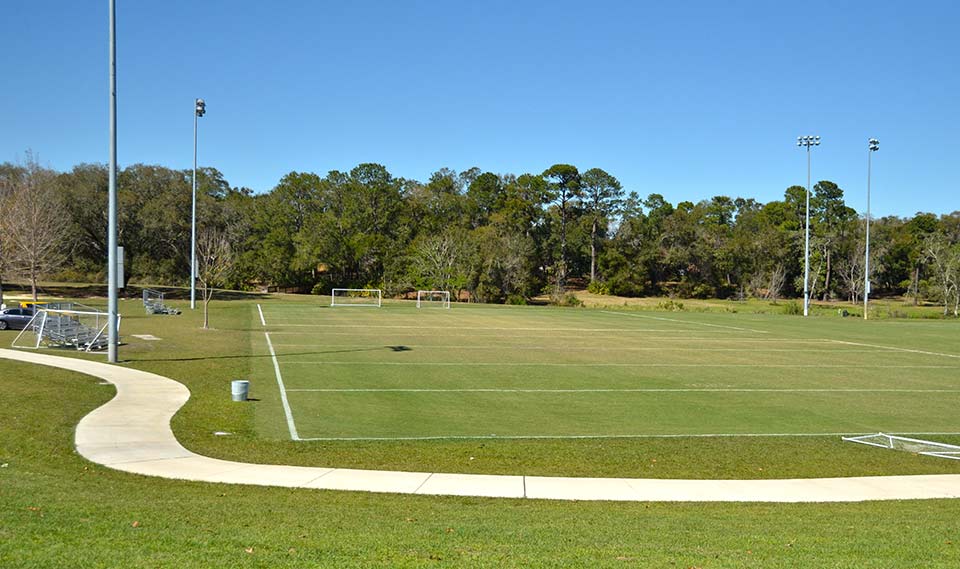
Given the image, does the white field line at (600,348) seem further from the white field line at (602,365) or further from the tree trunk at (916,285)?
the tree trunk at (916,285)

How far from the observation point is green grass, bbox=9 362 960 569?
21.8ft

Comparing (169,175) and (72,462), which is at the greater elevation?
(169,175)

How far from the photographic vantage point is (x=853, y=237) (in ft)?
364

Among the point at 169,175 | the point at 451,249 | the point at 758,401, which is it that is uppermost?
the point at 169,175

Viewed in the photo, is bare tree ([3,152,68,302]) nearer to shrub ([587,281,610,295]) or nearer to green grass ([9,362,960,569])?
green grass ([9,362,960,569])

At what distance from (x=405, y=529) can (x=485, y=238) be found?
264 ft

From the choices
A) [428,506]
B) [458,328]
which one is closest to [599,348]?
[458,328]

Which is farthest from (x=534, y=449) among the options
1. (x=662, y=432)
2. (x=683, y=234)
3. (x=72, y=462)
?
(x=683, y=234)

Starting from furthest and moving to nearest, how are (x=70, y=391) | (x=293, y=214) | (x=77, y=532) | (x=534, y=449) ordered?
(x=293, y=214) → (x=70, y=391) → (x=534, y=449) → (x=77, y=532)

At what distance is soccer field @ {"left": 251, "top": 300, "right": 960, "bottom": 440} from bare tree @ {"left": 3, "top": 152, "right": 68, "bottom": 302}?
23.3 meters

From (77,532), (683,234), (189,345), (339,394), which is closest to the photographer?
(77,532)

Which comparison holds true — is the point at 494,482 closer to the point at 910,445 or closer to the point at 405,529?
the point at 405,529

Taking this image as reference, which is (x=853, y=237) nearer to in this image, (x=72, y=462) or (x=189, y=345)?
(x=189, y=345)

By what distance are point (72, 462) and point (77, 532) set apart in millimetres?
4343
